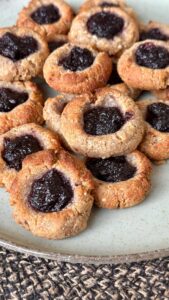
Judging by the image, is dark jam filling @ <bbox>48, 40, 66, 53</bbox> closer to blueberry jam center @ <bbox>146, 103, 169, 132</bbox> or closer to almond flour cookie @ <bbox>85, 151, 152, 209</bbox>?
blueberry jam center @ <bbox>146, 103, 169, 132</bbox>

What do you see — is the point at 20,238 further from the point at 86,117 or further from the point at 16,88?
the point at 16,88

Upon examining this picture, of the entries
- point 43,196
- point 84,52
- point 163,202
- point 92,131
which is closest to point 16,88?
point 84,52

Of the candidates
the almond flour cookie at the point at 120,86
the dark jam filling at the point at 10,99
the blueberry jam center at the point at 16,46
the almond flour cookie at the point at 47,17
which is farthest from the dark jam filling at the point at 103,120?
the almond flour cookie at the point at 47,17

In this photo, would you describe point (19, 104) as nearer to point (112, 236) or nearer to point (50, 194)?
point (50, 194)

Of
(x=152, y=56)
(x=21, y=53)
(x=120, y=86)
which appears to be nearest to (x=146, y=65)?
(x=152, y=56)

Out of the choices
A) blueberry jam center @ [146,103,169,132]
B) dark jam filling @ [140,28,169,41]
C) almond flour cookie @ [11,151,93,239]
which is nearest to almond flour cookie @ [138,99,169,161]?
blueberry jam center @ [146,103,169,132]

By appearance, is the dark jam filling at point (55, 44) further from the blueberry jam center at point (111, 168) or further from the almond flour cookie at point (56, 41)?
the blueberry jam center at point (111, 168)
